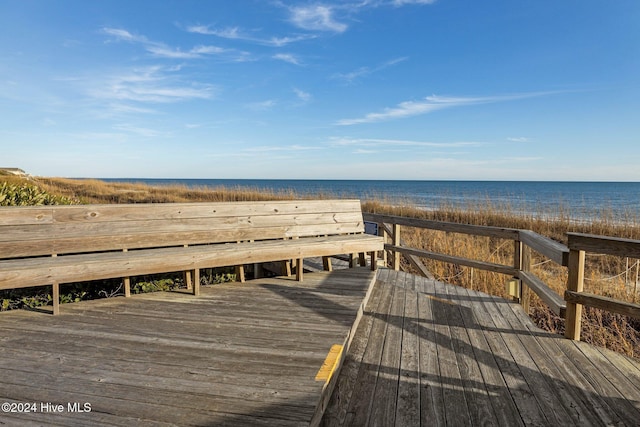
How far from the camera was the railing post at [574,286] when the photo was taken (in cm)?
260

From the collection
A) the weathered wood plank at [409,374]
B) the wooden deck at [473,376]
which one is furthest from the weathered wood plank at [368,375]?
the weathered wood plank at [409,374]

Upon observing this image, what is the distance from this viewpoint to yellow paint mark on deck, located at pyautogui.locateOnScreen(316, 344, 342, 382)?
1.66 meters

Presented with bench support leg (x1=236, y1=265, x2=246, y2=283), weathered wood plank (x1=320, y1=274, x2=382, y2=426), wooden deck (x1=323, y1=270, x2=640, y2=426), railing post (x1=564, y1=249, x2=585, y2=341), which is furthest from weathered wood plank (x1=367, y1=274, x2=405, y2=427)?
bench support leg (x1=236, y1=265, x2=246, y2=283)

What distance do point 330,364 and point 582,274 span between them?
7.15ft

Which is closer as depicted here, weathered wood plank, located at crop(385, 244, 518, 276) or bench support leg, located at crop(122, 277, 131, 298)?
bench support leg, located at crop(122, 277, 131, 298)

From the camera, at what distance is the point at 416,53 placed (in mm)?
11344

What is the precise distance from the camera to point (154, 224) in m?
3.25

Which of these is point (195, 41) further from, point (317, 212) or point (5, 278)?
point (5, 278)

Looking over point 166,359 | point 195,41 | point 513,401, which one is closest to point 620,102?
point 195,41

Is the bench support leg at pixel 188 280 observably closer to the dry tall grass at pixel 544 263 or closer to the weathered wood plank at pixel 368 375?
the weathered wood plank at pixel 368 375

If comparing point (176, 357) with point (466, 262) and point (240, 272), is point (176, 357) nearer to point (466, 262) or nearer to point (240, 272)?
point (240, 272)

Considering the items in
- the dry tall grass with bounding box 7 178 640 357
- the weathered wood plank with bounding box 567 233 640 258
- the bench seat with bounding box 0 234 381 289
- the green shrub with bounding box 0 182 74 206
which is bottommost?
the dry tall grass with bounding box 7 178 640 357

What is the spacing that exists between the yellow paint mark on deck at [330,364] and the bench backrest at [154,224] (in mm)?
1977

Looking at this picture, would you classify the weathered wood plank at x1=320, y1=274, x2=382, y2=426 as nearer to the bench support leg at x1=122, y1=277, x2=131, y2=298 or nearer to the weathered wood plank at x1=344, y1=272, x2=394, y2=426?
the weathered wood plank at x1=344, y1=272, x2=394, y2=426
